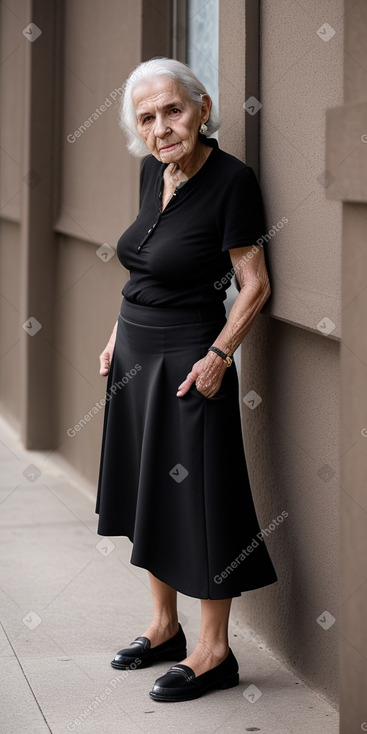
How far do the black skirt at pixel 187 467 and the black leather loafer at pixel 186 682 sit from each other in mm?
278

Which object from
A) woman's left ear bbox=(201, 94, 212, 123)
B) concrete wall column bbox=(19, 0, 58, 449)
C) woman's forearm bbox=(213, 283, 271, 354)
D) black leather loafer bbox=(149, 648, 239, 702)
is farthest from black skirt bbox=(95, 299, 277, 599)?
concrete wall column bbox=(19, 0, 58, 449)

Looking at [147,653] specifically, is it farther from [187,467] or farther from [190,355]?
[190,355]

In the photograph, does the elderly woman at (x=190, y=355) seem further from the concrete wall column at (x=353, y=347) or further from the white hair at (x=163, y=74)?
the concrete wall column at (x=353, y=347)

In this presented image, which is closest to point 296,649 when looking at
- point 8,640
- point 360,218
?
point 8,640

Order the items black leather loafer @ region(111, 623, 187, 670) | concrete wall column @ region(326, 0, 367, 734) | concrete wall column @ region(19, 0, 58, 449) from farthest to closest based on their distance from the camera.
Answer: concrete wall column @ region(19, 0, 58, 449)
black leather loafer @ region(111, 623, 187, 670)
concrete wall column @ region(326, 0, 367, 734)

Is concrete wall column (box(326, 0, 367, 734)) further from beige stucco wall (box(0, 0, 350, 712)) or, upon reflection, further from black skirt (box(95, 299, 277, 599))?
black skirt (box(95, 299, 277, 599))

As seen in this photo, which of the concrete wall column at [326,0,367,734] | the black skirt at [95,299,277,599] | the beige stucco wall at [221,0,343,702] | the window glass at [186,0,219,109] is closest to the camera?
the concrete wall column at [326,0,367,734]

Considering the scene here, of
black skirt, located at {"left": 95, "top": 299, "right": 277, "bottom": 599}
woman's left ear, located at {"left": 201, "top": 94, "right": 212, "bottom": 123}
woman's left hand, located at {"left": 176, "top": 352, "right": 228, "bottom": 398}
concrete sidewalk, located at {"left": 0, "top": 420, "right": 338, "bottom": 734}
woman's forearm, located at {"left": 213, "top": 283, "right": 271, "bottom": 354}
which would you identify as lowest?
concrete sidewalk, located at {"left": 0, "top": 420, "right": 338, "bottom": 734}

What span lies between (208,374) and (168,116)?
81 cm

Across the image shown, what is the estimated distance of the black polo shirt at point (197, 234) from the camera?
3.78 meters

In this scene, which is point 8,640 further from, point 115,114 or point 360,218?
point 115,114

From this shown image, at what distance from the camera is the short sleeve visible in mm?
3738

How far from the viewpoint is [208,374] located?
12.4ft

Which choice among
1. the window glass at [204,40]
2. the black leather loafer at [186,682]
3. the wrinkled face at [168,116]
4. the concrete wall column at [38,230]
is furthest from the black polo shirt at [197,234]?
the concrete wall column at [38,230]
